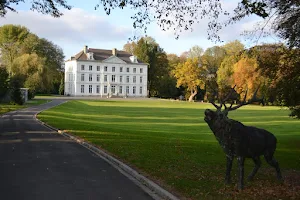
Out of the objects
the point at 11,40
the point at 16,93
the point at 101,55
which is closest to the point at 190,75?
the point at 101,55

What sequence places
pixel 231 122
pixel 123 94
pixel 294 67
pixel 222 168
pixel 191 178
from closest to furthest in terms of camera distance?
pixel 231 122
pixel 191 178
pixel 222 168
pixel 294 67
pixel 123 94

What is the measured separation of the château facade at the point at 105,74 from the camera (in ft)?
379

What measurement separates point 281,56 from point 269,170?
450cm

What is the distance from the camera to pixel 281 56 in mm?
14164

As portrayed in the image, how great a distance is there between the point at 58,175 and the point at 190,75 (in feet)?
324

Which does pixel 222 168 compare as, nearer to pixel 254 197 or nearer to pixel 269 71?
pixel 254 197

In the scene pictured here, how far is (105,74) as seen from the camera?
118688 mm

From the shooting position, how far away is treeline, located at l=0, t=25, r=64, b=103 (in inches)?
2461

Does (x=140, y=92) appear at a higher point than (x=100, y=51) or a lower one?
lower

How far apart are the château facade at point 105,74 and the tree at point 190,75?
15338 millimetres

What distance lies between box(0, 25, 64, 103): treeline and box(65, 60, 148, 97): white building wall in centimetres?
476

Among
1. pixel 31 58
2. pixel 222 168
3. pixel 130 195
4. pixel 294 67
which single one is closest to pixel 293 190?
pixel 222 168

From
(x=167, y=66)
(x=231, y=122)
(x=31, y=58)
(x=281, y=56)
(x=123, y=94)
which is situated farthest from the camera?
(x=167, y=66)

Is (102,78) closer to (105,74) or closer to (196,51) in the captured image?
(105,74)
